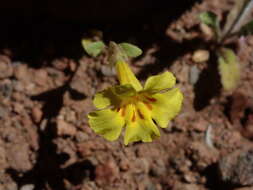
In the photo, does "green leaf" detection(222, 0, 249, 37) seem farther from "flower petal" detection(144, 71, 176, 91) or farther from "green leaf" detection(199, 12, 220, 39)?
"flower petal" detection(144, 71, 176, 91)

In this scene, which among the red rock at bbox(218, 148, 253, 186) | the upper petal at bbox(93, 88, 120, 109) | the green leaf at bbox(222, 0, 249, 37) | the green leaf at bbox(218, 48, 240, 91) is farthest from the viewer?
the green leaf at bbox(222, 0, 249, 37)

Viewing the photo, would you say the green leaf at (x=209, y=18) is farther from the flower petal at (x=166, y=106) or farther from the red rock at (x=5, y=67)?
the red rock at (x=5, y=67)

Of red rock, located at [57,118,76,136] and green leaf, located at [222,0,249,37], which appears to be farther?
green leaf, located at [222,0,249,37]

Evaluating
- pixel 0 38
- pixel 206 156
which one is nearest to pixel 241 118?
pixel 206 156

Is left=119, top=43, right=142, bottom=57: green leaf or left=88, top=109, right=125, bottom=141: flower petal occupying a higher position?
left=119, top=43, right=142, bottom=57: green leaf

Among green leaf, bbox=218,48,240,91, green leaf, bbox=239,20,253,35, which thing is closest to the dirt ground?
green leaf, bbox=218,48,240,91

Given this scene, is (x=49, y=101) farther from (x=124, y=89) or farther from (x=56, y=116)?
(x=124, y=89)

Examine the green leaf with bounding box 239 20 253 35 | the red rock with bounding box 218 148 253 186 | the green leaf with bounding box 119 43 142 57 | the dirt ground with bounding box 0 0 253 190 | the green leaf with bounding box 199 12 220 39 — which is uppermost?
the green leaf with bounding box 199 12 220 39

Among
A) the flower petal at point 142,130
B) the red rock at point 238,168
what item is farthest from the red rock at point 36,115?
the red rock at point 238,168
